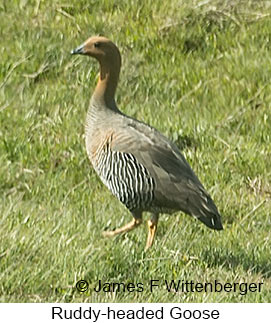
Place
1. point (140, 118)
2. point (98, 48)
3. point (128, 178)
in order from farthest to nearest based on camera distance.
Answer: point (140, 118), point (98, 48), point (128, 178)

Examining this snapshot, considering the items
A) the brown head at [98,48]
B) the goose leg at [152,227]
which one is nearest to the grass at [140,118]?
the goose leg at [152,227]

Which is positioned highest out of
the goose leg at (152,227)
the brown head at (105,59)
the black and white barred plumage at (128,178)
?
the brown head at (105,59)

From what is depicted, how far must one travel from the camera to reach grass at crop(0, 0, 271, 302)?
6.92 metres

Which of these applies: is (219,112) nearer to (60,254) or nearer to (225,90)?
(225,90)

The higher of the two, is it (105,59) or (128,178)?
(105,59)

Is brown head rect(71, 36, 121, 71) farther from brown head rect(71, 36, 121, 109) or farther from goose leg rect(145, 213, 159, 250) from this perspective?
goose leg rect(145, 213, 159, 250)

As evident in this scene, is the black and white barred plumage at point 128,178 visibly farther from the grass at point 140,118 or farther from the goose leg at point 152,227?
the grass at point 140,118

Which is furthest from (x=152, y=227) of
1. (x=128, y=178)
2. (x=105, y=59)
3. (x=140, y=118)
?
(x=140, y=118)

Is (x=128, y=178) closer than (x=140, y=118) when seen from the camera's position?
Yes

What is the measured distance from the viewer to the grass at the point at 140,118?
6.92m

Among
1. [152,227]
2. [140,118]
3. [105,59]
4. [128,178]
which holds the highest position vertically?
[105,59]

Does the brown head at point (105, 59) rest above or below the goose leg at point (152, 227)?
above

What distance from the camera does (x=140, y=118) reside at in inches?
363

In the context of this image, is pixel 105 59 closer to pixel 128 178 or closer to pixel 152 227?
pixel 128 178
